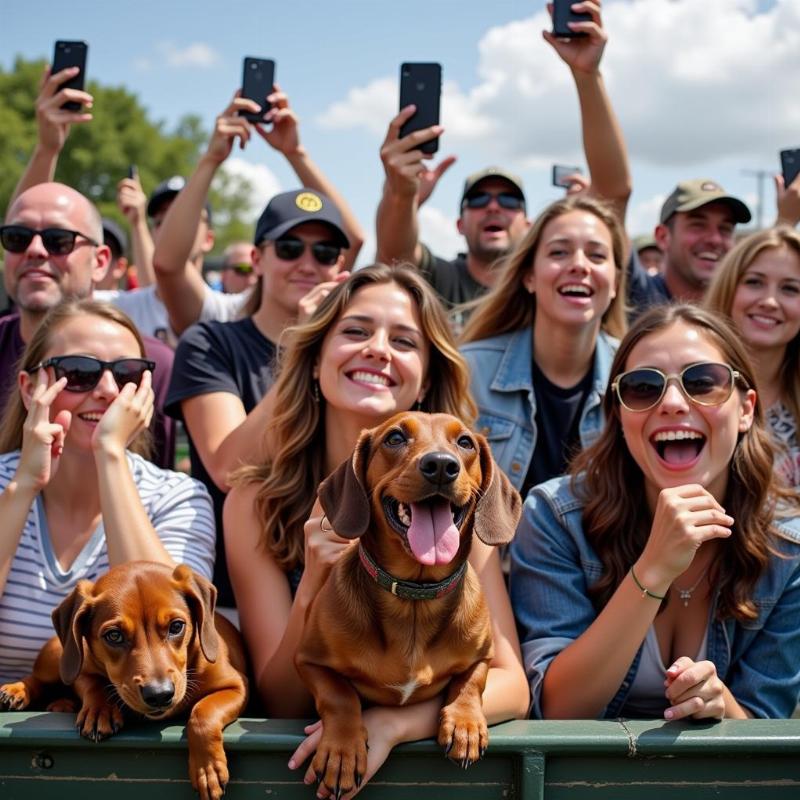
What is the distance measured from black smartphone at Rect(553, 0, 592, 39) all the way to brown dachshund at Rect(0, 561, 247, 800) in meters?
3.54

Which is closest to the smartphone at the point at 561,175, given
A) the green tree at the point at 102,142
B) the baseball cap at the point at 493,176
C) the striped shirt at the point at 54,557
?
the baseball cap at the point at 493,176

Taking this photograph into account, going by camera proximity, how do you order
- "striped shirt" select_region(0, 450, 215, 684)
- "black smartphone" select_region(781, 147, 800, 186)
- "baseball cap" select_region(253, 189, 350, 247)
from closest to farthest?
"striped shirt" select_region(0, 450, 215, 684) < "baseball cap" select_region(253, 189, 350, 247) < "black smartphone" select_region(781, 147, 800, 186)

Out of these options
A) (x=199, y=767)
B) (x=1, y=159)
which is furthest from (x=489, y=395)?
(x=1, y=159)

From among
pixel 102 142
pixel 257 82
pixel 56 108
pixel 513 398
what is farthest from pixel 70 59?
pixel 102 142

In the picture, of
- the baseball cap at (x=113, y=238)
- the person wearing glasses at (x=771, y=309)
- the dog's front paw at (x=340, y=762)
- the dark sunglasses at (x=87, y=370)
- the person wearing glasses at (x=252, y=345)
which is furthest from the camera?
the baseball cap at (x=113, y=238)

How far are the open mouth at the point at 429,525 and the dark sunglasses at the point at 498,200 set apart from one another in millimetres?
3814

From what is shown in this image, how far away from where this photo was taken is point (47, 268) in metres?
4.72

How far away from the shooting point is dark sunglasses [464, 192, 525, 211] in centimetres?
619

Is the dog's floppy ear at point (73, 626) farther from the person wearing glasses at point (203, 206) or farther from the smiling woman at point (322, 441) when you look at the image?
the person wearing glasses at point (203, 206)

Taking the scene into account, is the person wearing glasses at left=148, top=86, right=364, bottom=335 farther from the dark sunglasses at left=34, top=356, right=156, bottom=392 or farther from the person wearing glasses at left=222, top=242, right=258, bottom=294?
the person wearing glasses at left=222, top=242, right=258, bottom=294

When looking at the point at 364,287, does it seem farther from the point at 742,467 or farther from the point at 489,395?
the point at 742,467

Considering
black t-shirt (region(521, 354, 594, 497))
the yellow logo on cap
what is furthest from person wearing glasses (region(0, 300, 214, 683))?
black t-shirt (region(521, 354, 594, 497))

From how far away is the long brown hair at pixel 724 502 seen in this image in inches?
124

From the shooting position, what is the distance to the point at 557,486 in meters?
3.44
